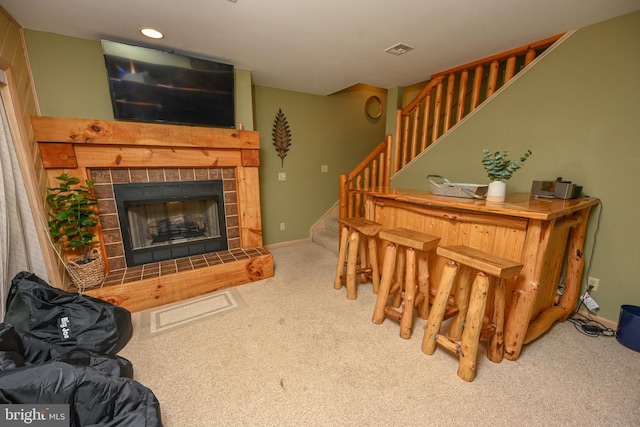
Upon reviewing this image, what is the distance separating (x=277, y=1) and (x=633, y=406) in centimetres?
304

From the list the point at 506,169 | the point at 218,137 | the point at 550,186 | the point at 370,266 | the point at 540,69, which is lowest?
the point at 370,266

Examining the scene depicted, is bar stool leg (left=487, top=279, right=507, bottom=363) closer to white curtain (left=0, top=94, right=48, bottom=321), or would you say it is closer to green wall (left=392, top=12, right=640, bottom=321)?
green wall (left=392, top=12, right=640, bottom=321)

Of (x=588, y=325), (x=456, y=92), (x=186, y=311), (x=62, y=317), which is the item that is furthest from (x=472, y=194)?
(x=62, y=317)

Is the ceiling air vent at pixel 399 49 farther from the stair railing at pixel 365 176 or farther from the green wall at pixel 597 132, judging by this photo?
the stair railing at pixel 365 176

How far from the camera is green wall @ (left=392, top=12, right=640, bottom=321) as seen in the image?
1790mm

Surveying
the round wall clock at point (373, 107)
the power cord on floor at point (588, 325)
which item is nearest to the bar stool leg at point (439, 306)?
the power cord on floor at point (588, 325)

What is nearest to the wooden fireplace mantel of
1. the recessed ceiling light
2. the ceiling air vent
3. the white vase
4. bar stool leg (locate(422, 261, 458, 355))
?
the recessed ceiling light

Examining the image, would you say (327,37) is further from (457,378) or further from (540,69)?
(457,378)

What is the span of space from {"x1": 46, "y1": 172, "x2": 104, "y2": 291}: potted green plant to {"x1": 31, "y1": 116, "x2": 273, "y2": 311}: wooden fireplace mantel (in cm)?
14

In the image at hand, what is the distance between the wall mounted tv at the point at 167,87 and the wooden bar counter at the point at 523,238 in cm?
181

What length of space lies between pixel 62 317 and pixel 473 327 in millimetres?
2549

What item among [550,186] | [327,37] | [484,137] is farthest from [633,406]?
Answer: [327,37]

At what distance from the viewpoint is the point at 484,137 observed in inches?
101

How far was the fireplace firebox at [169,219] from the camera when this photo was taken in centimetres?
244
